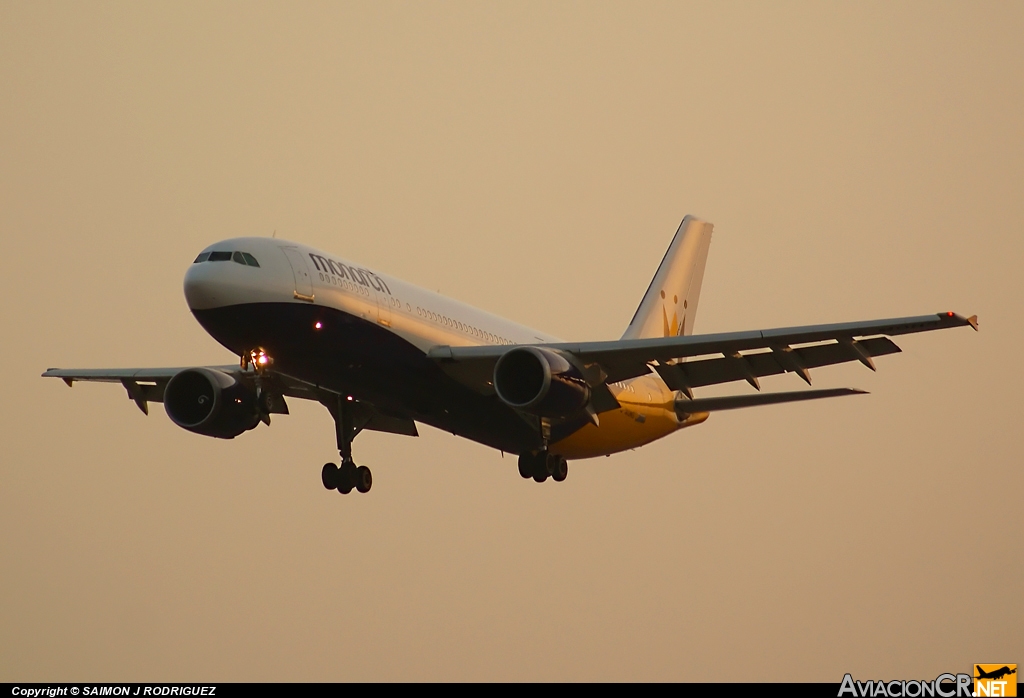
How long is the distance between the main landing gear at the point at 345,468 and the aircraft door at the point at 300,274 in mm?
6358

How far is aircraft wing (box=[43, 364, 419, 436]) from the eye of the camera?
117ft

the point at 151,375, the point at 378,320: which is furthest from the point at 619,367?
the point at 151,375

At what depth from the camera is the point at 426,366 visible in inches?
1297

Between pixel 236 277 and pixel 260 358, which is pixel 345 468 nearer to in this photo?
pixel 260 358

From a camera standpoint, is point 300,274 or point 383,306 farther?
point 383,306

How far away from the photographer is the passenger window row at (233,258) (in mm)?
30312

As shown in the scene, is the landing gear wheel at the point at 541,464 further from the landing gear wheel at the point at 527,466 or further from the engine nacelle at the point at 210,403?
the engine nacelle at the point at 210,403

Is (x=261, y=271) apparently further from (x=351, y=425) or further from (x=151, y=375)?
(x=151, y=375)

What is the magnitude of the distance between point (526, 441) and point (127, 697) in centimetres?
1133

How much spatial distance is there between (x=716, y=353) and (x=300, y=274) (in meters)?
9.70

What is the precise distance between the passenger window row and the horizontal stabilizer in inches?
561

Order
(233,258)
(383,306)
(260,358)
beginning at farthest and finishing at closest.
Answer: (383,306) < (260,358) < (233,258)

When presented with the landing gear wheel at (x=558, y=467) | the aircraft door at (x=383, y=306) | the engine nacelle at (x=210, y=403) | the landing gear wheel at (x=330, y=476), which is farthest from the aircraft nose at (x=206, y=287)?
the landing gear wheel at (x=558, y=467)

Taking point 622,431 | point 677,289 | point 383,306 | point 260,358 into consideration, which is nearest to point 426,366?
point 383,306
